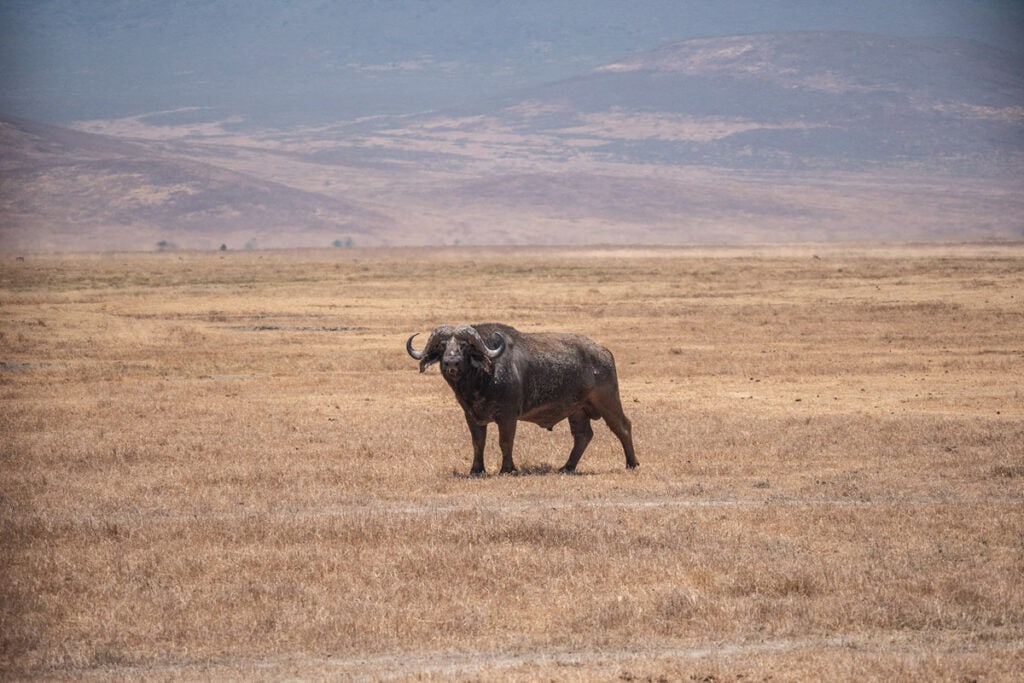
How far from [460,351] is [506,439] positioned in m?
1.23

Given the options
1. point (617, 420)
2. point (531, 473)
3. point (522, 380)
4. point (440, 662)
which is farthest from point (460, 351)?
point (440, 662)

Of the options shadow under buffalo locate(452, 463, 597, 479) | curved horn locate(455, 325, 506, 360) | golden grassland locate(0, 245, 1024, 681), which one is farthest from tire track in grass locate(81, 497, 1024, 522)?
curved horn locate(455, 325, 506, 360)

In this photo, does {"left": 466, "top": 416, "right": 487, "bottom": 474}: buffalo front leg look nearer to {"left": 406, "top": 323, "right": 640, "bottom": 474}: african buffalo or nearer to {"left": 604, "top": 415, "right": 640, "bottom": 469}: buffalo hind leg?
{"left": 406, "top": 323, "right": 640, "bottom": 474}: african buffalo

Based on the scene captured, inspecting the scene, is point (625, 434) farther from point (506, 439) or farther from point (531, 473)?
point (506, 439)

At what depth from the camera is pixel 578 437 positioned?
17.0m

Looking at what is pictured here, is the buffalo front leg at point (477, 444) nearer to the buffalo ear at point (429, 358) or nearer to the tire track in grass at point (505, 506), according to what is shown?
the buffalo ear at point (429, 358)

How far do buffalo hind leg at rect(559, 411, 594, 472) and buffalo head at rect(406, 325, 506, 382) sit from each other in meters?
1.68

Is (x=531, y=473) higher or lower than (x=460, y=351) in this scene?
lower

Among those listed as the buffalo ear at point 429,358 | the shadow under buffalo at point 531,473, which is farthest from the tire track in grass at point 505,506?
the buffalo ear at point 429,358

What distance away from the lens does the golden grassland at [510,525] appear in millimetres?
9617

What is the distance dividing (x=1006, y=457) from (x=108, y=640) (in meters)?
11.1

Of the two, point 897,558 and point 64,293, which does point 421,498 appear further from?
point 64,293

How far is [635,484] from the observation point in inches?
607

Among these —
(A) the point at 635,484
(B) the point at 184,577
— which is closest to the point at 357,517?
(B) the point at 184,577
